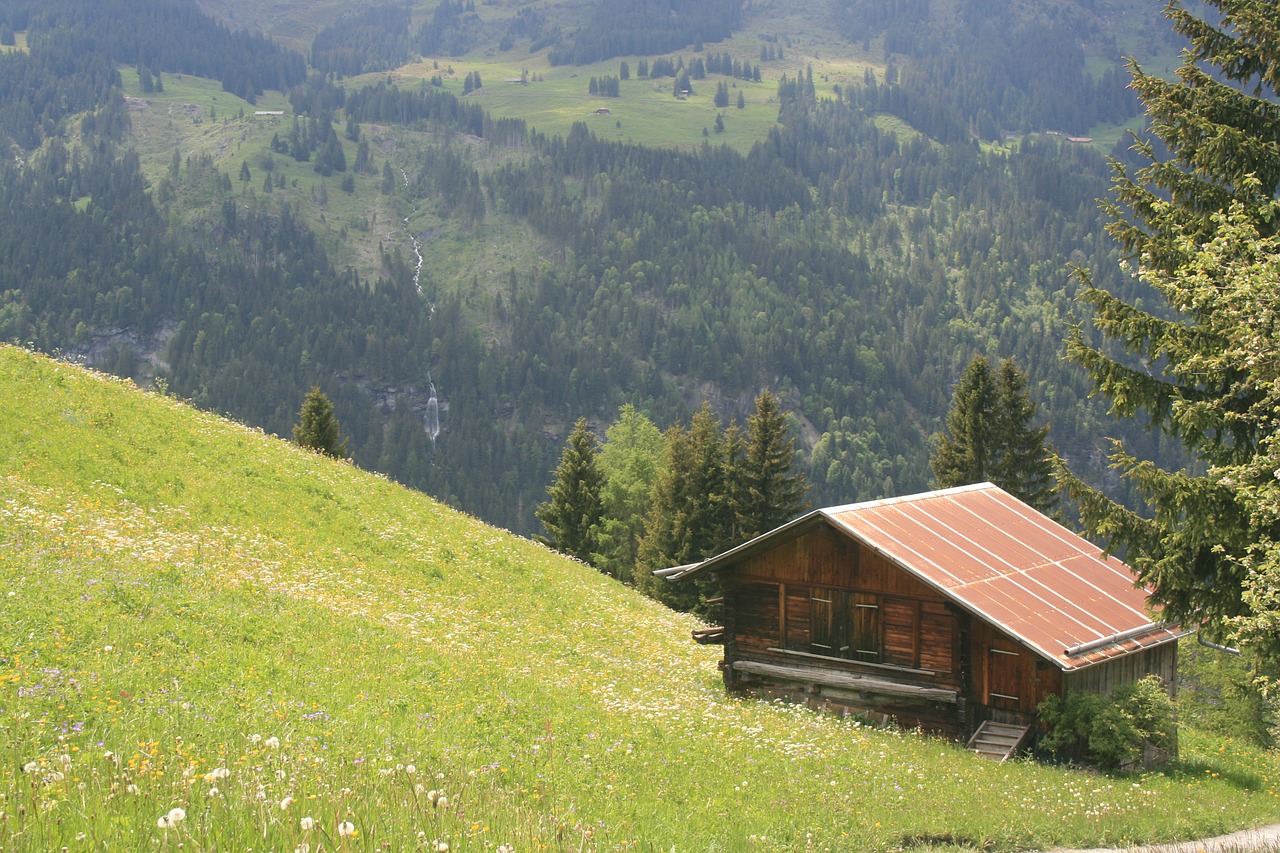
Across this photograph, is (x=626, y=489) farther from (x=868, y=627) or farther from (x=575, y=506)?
(x=868, y=627)

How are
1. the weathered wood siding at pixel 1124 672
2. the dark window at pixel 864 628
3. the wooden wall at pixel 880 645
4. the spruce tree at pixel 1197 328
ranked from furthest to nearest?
the dark window at pixel 864 628 → the weathered wood siding at pixel 1124 672 → the wooden wall at pixel 880 645 → the spruce tree at pixel 1197 328

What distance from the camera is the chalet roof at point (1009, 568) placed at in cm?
2686

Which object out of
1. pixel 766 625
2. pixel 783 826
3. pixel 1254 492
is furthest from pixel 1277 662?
pixel 766 625

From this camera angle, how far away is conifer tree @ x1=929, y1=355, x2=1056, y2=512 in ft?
202

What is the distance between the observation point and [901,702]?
28.8 metres

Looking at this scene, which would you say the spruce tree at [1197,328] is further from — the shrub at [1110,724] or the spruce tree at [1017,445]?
the spruce tree at [1017,445]

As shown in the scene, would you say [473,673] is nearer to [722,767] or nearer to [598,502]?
[722,767]

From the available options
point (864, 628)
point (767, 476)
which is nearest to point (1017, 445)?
point (767, 476)

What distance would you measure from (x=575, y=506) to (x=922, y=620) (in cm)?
4279

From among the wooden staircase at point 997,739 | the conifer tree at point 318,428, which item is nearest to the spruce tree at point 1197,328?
the wooden staircase at point 997,739

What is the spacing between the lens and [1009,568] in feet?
99.6

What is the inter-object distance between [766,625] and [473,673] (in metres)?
13.4

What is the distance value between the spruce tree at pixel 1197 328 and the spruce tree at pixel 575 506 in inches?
2072

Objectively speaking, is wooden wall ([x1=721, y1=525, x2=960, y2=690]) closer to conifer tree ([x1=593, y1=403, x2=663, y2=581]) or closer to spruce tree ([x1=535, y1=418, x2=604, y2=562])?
conifer tree ([x1=593, y1=403, x2=663, y2=581])
